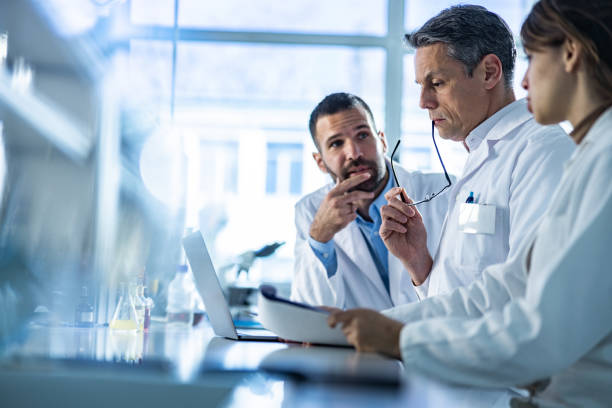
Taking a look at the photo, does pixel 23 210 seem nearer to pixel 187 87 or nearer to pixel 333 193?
pixel 333 193

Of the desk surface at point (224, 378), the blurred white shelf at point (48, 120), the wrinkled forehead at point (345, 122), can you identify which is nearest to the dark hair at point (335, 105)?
the wrinkled forehead at point (345, 122)

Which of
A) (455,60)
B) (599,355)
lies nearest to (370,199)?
(455,60)

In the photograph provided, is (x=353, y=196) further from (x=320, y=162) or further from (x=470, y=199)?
(x=470, y=199)

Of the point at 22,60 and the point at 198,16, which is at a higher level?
the point at 198,16

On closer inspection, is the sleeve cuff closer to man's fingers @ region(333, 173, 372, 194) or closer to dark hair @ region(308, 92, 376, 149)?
man's fingers @ region(333, 173, 372, 194)

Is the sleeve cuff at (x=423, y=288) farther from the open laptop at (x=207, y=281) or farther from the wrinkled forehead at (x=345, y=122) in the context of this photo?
the wrinkled forehead at (x=345, y=122)

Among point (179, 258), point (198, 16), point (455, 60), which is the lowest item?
point (179, 258)

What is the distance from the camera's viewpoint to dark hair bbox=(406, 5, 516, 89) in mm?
1879

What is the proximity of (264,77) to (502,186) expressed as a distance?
8.35ft

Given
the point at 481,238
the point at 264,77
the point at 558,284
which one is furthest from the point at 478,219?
the point at 264,77

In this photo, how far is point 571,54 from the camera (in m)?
1.01

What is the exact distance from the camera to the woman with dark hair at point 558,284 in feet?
2.80

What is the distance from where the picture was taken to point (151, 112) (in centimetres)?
387

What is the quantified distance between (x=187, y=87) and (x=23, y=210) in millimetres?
1616
